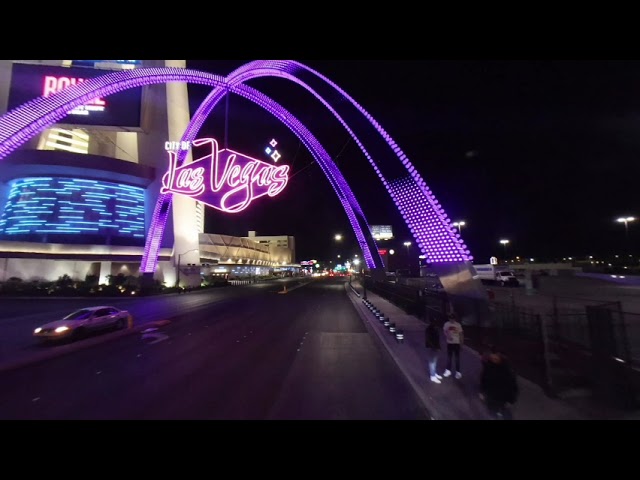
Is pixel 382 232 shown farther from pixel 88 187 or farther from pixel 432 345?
pixel 432 345

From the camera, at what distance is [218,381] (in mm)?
7824

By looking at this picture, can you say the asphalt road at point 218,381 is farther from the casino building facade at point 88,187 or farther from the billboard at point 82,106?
the billboard at point 82,106

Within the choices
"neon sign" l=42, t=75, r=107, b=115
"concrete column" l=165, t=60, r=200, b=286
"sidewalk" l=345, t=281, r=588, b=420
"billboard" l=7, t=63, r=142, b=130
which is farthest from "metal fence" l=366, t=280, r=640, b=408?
"neon sign" l=42, t=75, r=107, b=115

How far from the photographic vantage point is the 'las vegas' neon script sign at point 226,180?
30.7 metres

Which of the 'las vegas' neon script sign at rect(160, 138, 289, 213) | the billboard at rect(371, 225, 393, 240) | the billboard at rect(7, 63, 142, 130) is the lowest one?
the 'las vegas' neon script sign at rect(160, 138, 289, 213)

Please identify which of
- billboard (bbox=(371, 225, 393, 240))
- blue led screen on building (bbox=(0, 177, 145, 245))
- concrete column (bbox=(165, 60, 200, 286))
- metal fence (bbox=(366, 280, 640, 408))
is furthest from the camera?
billboard (bbox=(371, 225, 393, 240))

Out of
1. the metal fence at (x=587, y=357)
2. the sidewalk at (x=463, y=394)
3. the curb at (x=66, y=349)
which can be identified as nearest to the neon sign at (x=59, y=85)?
the curb at (x=66, y=349)

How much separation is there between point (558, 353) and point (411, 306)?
10.0 meters

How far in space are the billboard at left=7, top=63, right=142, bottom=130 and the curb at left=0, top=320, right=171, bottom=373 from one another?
47.3 meters

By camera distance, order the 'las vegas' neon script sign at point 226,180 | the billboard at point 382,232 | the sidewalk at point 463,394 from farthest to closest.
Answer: the billboard at point 382,232, the 'las vegas' neon script sign at point 226,180, the sidewalk at point 463,394

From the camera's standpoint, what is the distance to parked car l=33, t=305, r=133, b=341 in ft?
40.8

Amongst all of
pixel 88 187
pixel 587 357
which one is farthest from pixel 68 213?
pixel 587 357

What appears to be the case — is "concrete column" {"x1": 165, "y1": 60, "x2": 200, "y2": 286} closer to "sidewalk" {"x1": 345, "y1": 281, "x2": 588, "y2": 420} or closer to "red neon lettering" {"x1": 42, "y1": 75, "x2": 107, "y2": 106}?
"red neon lettering" {"x1": 42, "y1": 75, "x2": 107, "y2": 106}

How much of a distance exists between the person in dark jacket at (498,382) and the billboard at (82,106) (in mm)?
60201
